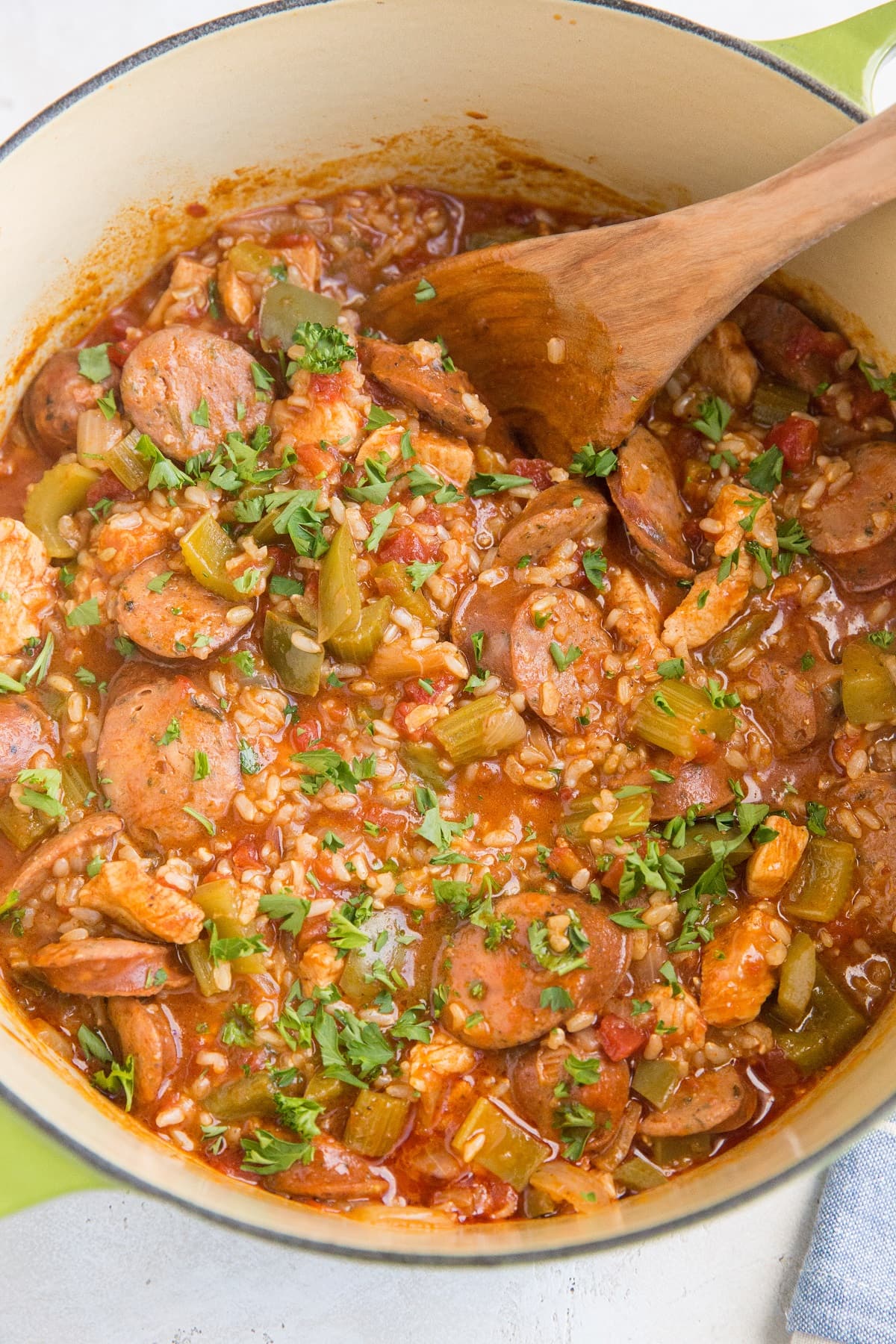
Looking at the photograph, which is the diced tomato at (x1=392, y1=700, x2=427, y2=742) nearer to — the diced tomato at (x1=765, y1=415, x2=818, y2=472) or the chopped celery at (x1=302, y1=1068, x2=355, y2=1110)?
the chopped celery at (x1=302, y1=1068, x2=355, y2=1110)

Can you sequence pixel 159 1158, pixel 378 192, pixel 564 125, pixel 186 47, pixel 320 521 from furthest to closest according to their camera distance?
1. pixel 378 192
2. pixel 564 125
3. pixel 320 521
4. pixel 186 47
5. pixel 159 1158

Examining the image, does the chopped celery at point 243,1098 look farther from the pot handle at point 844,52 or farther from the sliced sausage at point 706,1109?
the pot handle at point 844,52

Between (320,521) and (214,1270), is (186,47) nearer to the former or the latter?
(320,521)

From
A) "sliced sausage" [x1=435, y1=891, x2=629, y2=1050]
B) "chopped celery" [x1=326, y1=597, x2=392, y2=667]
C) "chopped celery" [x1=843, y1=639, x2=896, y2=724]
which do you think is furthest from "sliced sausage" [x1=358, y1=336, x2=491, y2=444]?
"sliced sausage" [x1=435, y1=891, x2=629, y2=1050]

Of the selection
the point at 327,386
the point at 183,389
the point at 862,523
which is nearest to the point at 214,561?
the point at 183,389

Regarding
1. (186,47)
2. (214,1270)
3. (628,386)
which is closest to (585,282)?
(628,386)

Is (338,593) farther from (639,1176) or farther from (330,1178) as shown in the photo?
(639,1176)

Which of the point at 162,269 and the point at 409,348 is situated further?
the point at 162,269
